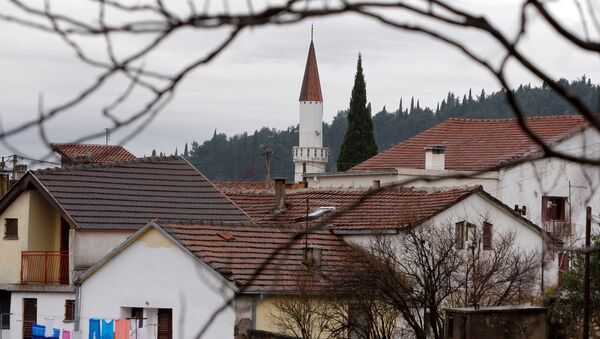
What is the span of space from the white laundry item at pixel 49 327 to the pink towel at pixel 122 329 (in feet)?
9.41

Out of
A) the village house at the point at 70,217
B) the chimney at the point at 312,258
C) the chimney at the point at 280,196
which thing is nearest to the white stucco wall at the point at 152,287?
the chimney at the point at 312,258

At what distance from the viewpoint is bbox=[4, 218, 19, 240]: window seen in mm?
33281

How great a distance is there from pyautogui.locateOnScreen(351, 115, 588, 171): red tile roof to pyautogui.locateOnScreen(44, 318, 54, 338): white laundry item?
18.2 meters

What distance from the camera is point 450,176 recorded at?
344cm

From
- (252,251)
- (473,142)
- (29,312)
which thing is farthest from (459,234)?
(473,142)

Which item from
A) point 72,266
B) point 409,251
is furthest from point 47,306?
point 409,251

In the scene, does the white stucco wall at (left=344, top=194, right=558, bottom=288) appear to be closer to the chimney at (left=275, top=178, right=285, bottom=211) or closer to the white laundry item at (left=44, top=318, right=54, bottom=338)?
the chimney at (left=275, top=178, right=285, bottom=211)

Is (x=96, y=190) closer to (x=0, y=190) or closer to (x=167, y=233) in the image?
(x=167, y=233)

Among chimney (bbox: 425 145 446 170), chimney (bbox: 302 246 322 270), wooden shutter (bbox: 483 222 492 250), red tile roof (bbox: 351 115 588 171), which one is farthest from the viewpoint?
red tile roof (bbox: 351 115 588 171)

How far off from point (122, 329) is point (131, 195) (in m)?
7.24

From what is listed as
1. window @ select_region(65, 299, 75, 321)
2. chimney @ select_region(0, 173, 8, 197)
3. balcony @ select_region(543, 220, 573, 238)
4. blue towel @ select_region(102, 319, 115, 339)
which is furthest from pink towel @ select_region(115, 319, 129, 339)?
chimney @ select_region(0, 173, 8, 197)

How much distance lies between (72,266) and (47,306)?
1.25 metres

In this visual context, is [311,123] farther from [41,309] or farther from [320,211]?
[320,211]

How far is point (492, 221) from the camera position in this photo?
2916 centimetres
